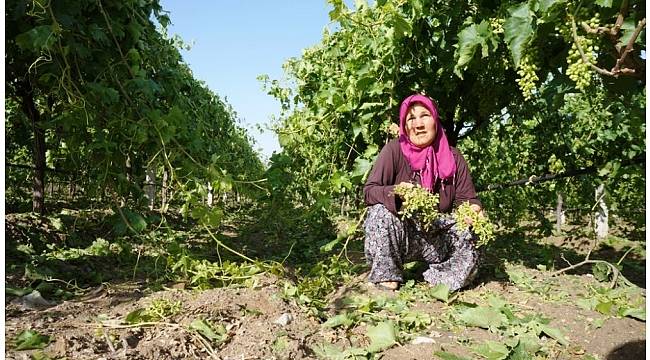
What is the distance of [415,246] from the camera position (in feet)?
10.5

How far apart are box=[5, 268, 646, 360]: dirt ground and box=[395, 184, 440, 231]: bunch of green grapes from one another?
538mm

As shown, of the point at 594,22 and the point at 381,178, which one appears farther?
the point at 381,178

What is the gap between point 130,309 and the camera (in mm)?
2709

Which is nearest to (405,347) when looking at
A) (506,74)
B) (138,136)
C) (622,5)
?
(622,5)

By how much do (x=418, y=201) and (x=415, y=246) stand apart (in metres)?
0.48

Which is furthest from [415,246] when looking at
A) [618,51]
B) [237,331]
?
[618,51]

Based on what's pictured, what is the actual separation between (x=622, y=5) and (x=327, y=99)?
2369 mm

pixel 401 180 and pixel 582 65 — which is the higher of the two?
pixel 582 65

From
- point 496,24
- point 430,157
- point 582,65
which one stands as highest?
point 496,24

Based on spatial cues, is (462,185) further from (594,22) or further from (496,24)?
(594,22)

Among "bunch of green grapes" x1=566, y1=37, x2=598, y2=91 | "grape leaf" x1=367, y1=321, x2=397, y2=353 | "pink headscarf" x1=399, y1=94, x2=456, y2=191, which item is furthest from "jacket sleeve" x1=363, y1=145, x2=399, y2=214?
"bunch of green grapes" x1=566, y1=37, x2=598, y2=91

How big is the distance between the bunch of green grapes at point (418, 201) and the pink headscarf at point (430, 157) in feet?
0.65

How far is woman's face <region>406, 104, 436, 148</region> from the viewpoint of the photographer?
3117 mm

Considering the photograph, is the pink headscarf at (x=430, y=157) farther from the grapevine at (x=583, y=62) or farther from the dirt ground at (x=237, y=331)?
the grapevine at (x=583, y=62)
